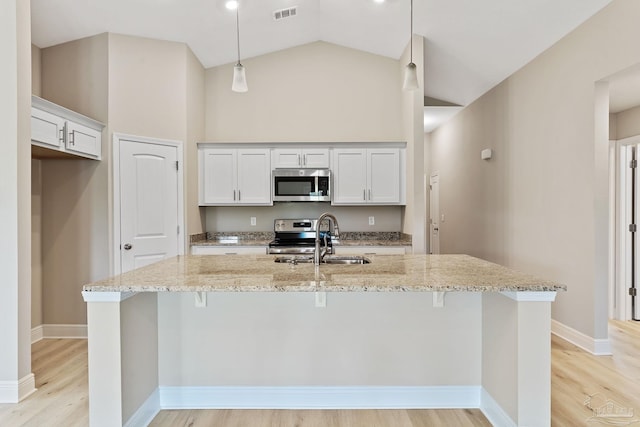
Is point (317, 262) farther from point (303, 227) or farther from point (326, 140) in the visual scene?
point (326, 140)

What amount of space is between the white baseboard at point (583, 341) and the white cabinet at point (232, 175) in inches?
131

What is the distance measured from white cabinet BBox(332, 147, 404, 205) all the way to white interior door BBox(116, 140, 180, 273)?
1.86m

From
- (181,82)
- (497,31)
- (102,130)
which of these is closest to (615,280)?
(497,31)

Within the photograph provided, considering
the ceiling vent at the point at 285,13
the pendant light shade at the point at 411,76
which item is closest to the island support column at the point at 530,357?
the pendant light shade at the point at 411,76

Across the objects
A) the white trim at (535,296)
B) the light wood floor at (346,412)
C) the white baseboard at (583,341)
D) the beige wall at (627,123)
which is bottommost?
the light wood floor at (346,412)

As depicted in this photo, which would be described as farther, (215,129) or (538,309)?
(215,129)

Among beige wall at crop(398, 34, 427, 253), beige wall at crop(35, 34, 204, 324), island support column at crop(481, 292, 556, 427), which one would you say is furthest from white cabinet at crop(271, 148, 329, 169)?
island support column at crop(481, 292, 556, 427)

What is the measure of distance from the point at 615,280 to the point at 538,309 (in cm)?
326

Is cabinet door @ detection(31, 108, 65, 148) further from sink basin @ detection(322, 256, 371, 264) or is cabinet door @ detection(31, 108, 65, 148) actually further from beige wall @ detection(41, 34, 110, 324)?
sink basin @ detection(322, 256, 371, 264)

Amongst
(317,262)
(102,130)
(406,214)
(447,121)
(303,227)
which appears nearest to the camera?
(317,262)

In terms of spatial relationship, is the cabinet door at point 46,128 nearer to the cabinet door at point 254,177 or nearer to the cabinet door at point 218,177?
the cabinet door at point 218,177

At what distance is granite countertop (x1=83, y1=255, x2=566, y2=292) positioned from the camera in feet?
5.68

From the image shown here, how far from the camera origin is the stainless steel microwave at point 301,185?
14.8 ft

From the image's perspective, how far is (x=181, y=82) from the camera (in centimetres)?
414
